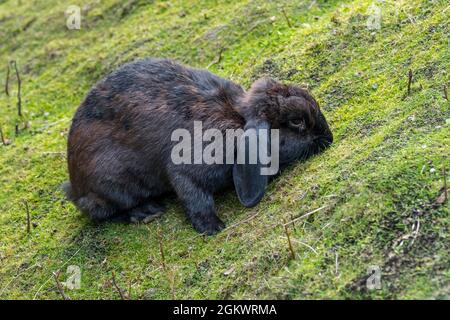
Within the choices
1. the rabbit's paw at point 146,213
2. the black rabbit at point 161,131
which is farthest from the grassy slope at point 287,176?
the black rabbit at point 161,131

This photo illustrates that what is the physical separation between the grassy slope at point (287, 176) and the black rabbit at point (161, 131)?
20cm

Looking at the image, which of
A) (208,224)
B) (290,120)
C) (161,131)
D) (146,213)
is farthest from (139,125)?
(290,120)

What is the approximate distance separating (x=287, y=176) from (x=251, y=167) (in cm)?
41

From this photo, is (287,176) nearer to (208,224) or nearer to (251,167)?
(251,167)

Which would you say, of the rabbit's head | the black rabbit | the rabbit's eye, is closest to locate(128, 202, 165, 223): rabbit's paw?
the black rabbit

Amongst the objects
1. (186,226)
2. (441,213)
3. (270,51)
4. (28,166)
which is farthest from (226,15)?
(441,213)

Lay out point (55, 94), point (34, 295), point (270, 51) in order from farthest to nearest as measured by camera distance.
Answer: point (55, 94)
point (270, 51)
point (34, 295)

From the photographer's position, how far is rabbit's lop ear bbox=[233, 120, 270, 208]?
5.95 metres

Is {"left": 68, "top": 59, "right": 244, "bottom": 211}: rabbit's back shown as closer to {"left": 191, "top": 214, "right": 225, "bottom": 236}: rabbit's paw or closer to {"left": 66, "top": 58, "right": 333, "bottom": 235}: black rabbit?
{"left": 66, "top": 58, "right": 333, "bottom": 235}: black rabbit

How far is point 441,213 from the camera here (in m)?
4.78

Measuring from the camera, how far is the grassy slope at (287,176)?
4852 mm

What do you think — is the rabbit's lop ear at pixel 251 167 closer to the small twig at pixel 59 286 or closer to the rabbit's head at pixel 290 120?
the rabbit's head at pixel 290 120
